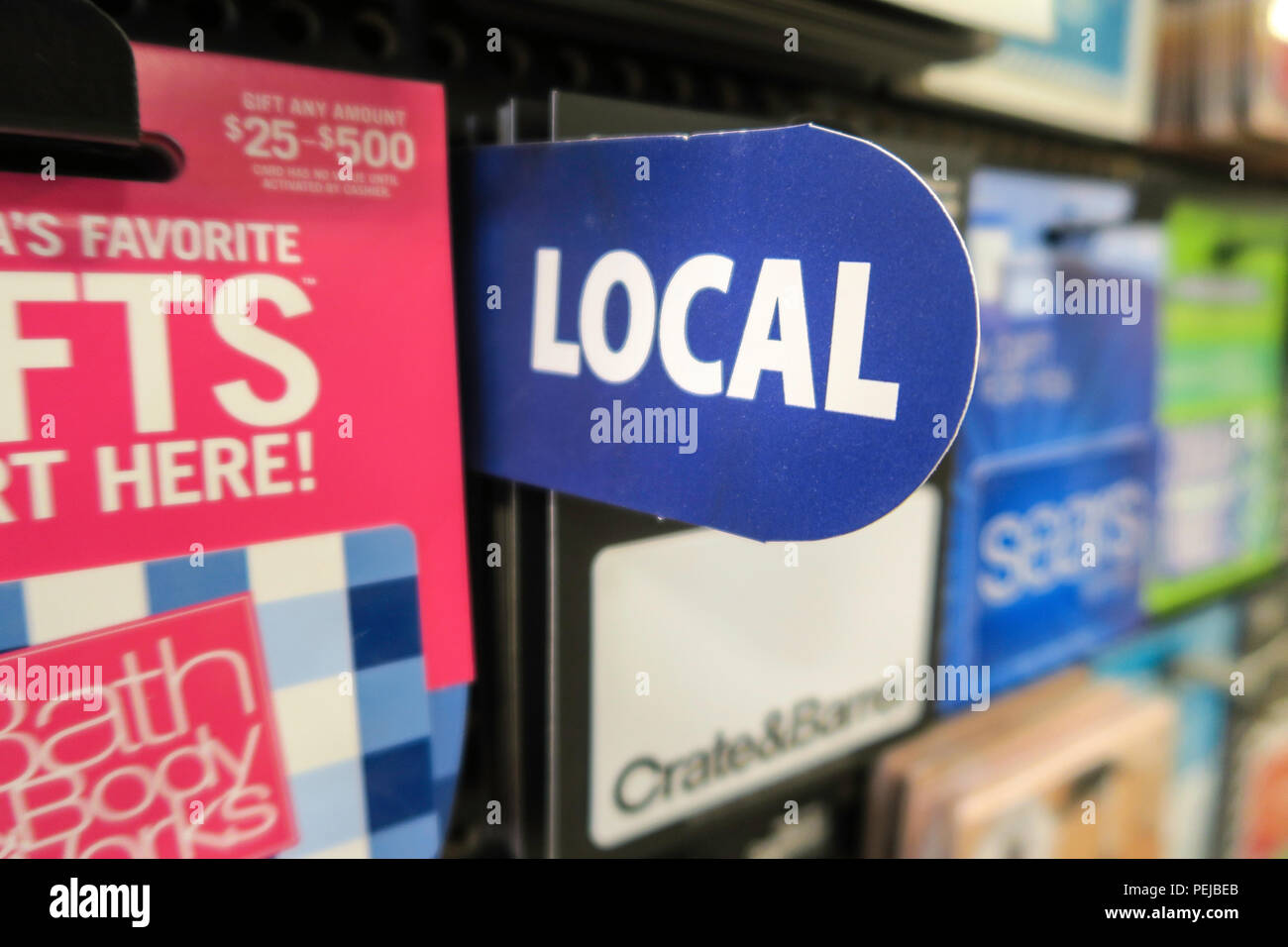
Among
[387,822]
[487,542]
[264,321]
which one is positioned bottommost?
[387,822]

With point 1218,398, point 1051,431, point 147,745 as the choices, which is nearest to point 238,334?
point 147,745

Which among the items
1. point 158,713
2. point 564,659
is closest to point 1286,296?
point 564,659

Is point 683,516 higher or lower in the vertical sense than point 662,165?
lower

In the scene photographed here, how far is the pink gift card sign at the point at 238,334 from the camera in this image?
12.1 inches

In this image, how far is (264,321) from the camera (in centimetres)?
35

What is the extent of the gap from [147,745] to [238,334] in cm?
17

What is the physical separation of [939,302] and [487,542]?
0.94ft

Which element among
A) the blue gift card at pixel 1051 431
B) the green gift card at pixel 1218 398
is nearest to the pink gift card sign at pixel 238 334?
the blue gift card at pixel 1051 431

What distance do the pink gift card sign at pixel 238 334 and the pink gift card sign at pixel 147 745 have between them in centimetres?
3

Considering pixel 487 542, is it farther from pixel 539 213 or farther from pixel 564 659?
pixel 539 213

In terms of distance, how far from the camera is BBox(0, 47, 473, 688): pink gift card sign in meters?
0.31

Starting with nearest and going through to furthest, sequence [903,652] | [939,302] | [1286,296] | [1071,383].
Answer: [939,302] → [903,652] → [1071,383] → [1286,296]

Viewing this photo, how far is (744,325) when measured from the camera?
0.82 ft

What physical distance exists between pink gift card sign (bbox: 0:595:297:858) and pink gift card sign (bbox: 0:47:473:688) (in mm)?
35
